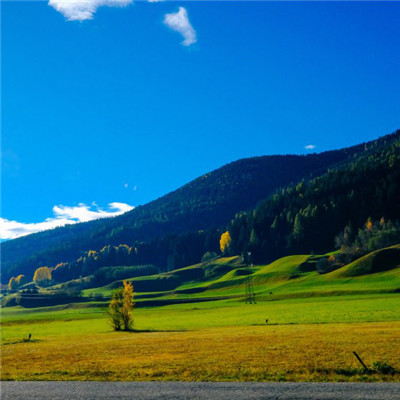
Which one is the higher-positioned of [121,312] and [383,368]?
[383,368]

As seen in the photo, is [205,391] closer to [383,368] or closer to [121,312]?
[383,368]

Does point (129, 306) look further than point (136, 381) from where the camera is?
Yes

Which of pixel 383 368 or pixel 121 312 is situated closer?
pixel 383 368

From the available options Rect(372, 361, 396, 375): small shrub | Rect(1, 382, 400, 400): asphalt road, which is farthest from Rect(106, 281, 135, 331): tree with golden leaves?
Rect(372, 361, 396, 375): small shrub

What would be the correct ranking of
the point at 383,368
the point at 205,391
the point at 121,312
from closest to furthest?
the point at 205,391
the point at 383,368
the point at 121,312

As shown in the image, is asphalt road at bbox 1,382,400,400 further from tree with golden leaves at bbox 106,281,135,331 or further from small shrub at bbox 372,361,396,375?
tree with golden leaves at bbox 106,281,135,331

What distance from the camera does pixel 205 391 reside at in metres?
23.6

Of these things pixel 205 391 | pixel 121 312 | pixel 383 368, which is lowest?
pixel 121 312

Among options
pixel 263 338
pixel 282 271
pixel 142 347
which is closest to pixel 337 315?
pixel 263 338

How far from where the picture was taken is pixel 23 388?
26734mm

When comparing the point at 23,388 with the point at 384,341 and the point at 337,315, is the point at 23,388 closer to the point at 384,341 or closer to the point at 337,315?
the point at 384,341

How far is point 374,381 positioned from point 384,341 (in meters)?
17.7

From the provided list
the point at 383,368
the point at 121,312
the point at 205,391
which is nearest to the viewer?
the point at 205,391

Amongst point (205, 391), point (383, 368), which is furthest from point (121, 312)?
point (383, 368)
